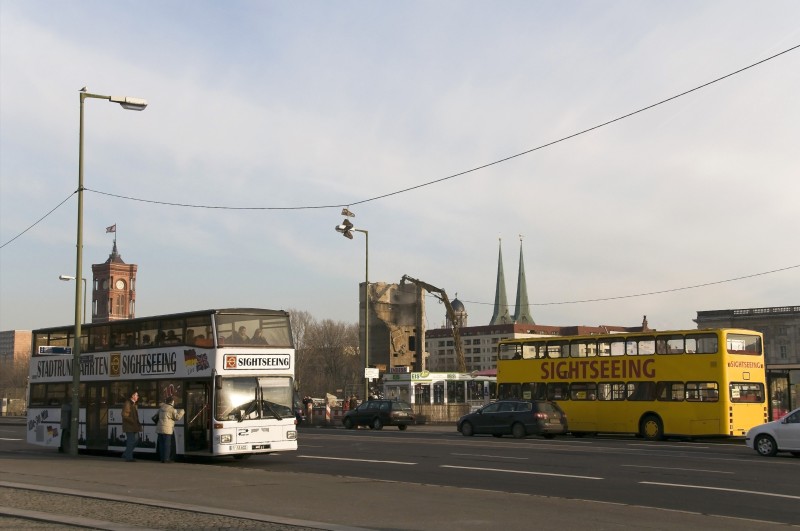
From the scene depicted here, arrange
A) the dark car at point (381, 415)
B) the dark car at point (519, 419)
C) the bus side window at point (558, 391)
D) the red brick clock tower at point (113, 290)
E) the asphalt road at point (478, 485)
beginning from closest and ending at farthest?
the asphalt road at point (478, 485) → the dark car at point (519, 419) → the bus side window at point (558, 391) → the dark car at point (381, 415) → the red brick clock tower at point (113, 290)

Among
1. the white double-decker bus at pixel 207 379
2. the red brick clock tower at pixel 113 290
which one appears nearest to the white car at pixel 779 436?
the white double-decker bus at pixel 207 379

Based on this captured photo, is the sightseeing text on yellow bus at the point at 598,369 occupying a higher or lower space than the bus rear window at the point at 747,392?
higher

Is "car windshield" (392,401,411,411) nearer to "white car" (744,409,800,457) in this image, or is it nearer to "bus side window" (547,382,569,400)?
"bus side window" (547,382,569,400)

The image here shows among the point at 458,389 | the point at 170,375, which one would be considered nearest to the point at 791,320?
the point at 458,389

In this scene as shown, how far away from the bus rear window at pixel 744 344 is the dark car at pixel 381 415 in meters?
17.2

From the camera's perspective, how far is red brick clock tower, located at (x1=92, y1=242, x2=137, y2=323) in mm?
168625

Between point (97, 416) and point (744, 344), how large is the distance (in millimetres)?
21759

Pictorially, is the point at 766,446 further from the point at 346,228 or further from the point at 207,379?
the point at 346,228

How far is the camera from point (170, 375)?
21906mm

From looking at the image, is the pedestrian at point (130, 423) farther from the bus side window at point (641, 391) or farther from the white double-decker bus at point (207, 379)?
the bus side window at point (641, 391)

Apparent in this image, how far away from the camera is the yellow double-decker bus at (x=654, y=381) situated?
31.2 m

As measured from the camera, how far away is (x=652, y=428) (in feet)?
108

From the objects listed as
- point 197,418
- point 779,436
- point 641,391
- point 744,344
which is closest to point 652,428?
point 641,391

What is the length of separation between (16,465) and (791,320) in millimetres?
122033
